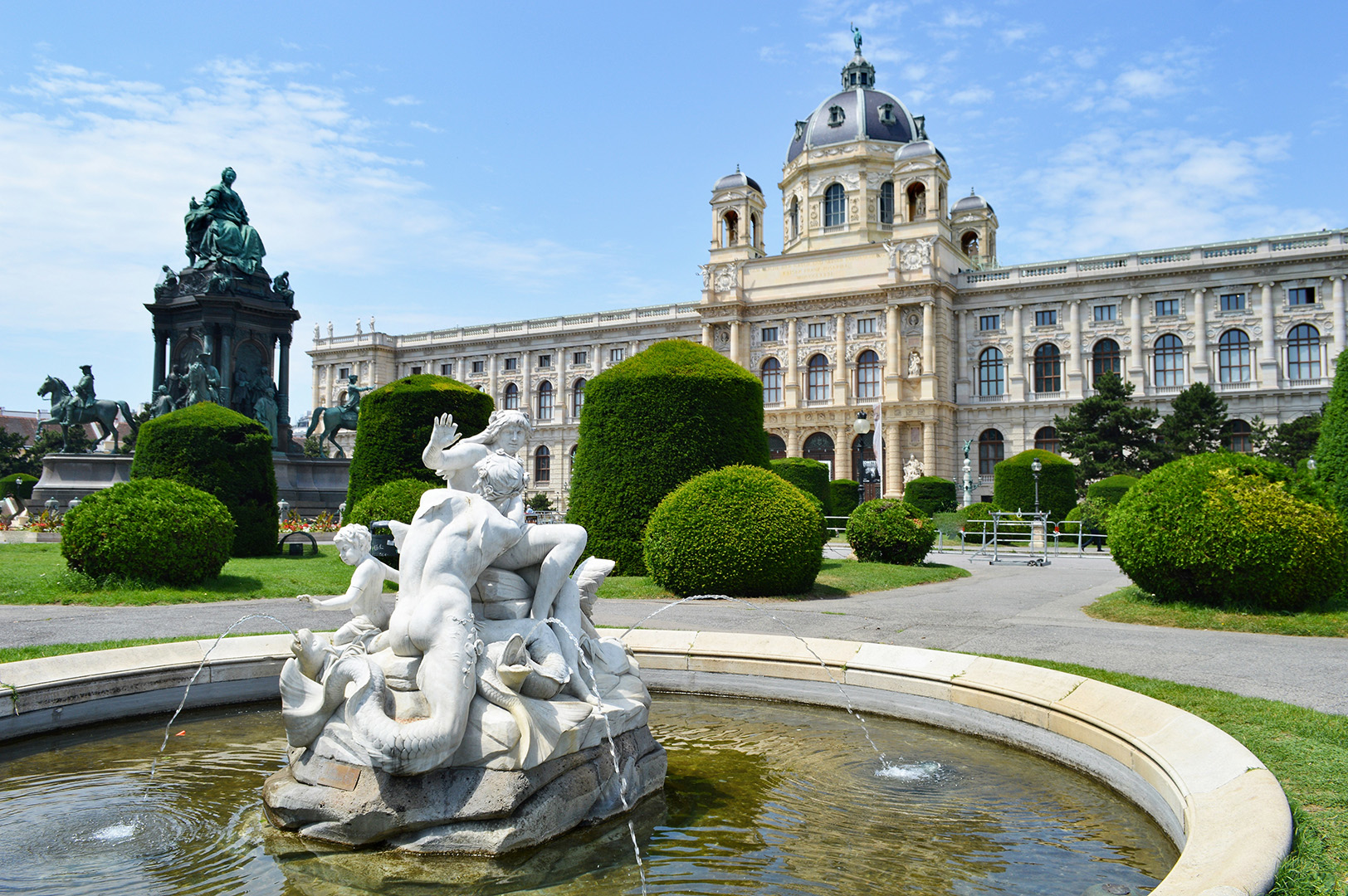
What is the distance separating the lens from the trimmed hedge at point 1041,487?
104ft

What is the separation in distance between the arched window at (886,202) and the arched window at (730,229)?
9.30m

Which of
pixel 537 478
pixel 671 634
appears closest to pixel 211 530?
pixel 671 634

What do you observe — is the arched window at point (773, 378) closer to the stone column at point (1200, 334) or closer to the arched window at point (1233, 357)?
the stone column at point (1200, 334)

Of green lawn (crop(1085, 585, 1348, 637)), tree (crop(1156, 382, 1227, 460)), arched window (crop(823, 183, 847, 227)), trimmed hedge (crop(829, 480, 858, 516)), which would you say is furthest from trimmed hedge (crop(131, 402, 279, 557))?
arched window (crop(823, 183, 847, 227))

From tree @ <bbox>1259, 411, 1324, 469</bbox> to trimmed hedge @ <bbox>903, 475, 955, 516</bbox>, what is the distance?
13091 millimetres

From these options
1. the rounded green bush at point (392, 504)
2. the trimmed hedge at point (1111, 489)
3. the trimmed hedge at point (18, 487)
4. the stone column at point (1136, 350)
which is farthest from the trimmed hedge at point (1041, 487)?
the trimmed hedge at point (18, 487)

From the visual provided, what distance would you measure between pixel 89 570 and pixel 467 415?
724 centimetres

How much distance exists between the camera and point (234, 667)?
6027 mm

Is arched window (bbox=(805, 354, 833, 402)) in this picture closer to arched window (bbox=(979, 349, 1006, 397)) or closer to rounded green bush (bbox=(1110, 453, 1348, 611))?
A: arched window (bbox=(979, 349, 1006, 397))

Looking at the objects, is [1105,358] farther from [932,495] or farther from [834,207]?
[834,207]

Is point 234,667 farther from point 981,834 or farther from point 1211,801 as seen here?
point 1211,801

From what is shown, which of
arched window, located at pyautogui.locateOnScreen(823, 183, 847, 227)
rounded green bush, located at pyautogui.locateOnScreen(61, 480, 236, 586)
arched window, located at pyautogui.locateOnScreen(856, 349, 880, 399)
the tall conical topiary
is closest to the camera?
the tall conical topiary

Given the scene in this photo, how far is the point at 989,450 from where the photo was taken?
162 feet

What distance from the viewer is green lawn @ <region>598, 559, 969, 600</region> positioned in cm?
1238
